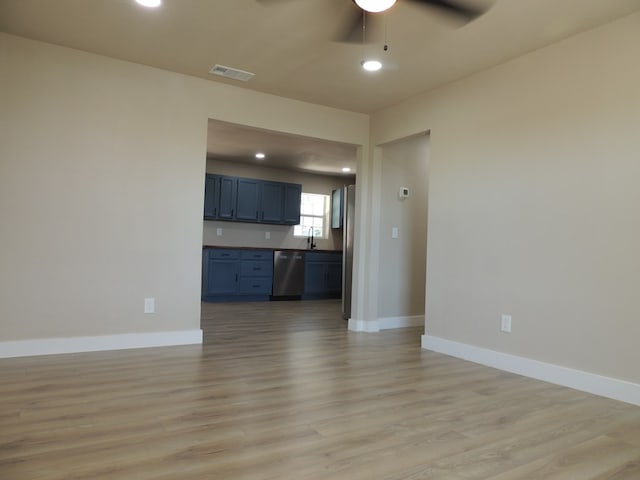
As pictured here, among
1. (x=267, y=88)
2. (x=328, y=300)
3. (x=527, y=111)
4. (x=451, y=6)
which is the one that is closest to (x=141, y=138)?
(x=267, y=88)

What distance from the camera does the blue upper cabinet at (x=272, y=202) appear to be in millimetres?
7551

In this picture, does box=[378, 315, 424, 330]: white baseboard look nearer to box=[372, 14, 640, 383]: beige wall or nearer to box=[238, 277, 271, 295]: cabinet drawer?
box=[372, 14, 640, 383]: beige wall

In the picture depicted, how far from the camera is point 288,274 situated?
7.40 m

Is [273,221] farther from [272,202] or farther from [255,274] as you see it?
[255,274]

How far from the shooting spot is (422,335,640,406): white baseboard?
101 inches

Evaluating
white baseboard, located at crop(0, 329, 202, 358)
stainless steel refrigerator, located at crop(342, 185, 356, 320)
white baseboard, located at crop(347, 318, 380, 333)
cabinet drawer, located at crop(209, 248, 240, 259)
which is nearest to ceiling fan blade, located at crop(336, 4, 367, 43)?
stainless steel refrigerator, located at crop(342, 185, 356, 320)

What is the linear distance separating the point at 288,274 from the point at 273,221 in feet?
3.23

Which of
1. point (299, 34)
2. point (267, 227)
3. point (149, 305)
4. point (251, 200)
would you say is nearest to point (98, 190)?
point (149, 305)

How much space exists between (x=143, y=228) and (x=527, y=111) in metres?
3.11

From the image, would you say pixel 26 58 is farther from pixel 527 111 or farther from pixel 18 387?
pixel 527 111

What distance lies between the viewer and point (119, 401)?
230 cm

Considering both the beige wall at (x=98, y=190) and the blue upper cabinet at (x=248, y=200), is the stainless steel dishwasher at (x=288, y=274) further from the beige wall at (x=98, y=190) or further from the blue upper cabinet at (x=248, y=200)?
the beige wall at (x=98, y=190)

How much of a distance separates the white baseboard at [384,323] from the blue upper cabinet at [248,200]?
332cm


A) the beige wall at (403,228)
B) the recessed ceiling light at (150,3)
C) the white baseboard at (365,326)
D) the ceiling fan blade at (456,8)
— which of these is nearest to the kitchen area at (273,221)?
the beige wall at (403,228)
